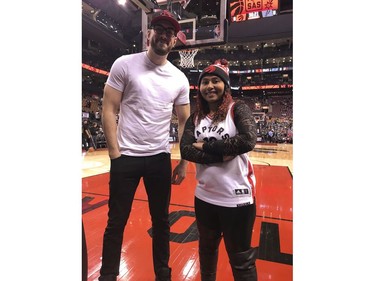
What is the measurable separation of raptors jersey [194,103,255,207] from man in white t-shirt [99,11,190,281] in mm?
379

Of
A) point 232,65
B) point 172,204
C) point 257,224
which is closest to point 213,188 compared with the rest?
point 257,224

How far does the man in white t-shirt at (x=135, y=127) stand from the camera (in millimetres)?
1554

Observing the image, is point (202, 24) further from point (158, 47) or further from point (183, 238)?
point (183, 238)

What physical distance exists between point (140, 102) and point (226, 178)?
0.73 meters

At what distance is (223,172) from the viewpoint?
1.32 meters

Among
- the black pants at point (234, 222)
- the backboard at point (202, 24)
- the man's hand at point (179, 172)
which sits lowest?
the black pants at point (234, 222)

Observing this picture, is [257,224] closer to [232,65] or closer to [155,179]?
[155,179]

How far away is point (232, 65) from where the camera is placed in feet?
87.5

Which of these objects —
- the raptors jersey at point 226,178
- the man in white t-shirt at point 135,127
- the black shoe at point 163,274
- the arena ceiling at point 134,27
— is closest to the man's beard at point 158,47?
the man in white t-shirt at point 135,127

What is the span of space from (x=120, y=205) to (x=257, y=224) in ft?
6.49

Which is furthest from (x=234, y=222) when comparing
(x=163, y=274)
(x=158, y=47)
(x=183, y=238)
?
(x=183, y=238)

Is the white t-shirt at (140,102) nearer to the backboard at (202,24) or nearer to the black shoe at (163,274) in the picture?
the black shoe at (163,274)
